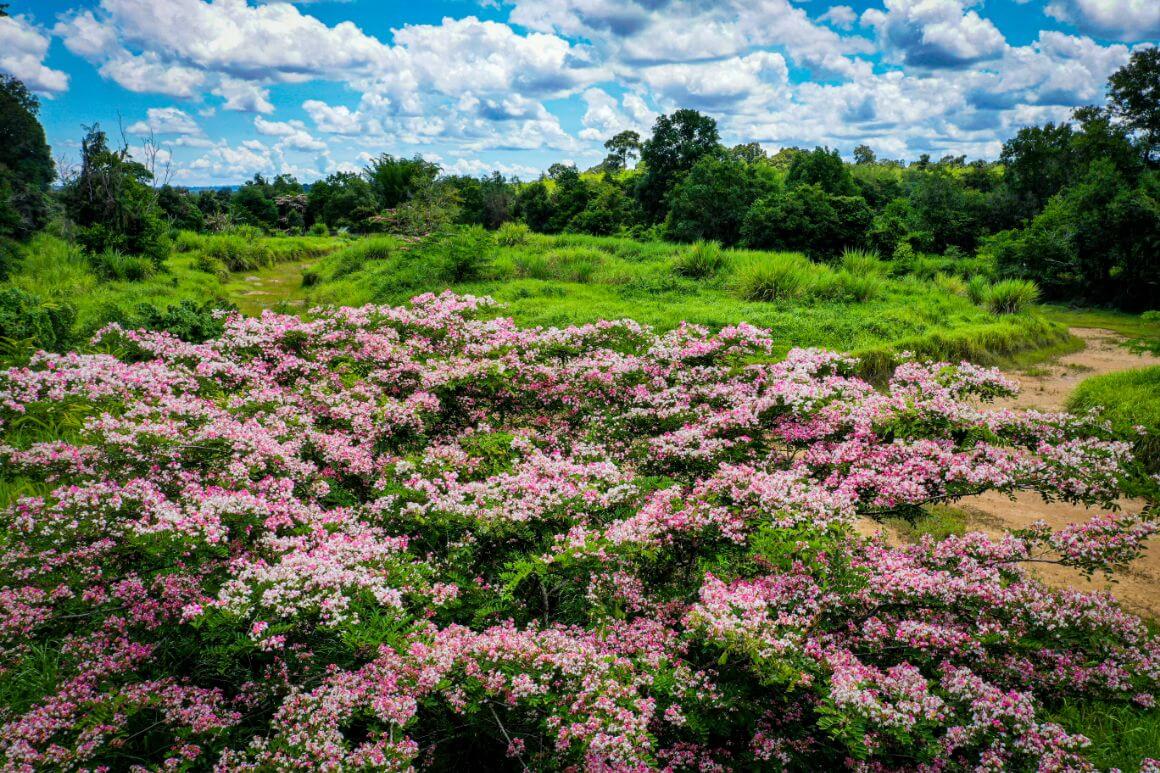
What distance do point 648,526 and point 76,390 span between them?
4308 mm

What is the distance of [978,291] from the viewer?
14.4 m

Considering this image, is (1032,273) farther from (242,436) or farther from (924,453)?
(242,436)

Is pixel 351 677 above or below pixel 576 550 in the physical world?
→ below

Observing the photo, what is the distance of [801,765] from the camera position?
8.97 feet

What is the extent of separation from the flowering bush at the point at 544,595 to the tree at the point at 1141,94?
28.0 meters

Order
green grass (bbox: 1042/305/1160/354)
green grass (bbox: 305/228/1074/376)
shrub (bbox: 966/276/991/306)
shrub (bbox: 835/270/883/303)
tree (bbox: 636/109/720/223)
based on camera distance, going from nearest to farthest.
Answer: green grass (bbox: 305/228/1074/376)
green grass (bbox: 1042/305/1160/354)
shrub (bbox: 835/270/883/303)
shrub (bbox: 966/276/991/306)
tree (bbox: 636/109/720/223)

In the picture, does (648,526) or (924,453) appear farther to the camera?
(924,453)

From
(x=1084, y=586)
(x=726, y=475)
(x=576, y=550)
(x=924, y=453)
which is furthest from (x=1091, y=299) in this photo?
(x=576, y=550)

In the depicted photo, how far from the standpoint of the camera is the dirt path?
17.8 ft

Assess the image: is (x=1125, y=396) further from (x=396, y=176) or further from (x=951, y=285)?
(x=396, y=176)

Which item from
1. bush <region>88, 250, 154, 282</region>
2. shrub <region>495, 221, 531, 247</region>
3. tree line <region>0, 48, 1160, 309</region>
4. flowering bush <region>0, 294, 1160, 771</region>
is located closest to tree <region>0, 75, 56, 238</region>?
tree line <region>0, 48, 1160, 309</region>

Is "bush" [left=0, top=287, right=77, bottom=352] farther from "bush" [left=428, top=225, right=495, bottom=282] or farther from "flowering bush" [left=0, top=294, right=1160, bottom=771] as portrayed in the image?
"bush" [left=428, top=225, right=495, bottom=282]

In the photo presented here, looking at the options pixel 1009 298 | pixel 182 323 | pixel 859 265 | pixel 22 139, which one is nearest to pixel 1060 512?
pixel 1009 298

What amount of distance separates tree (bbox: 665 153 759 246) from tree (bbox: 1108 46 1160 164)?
1544 centimetres
